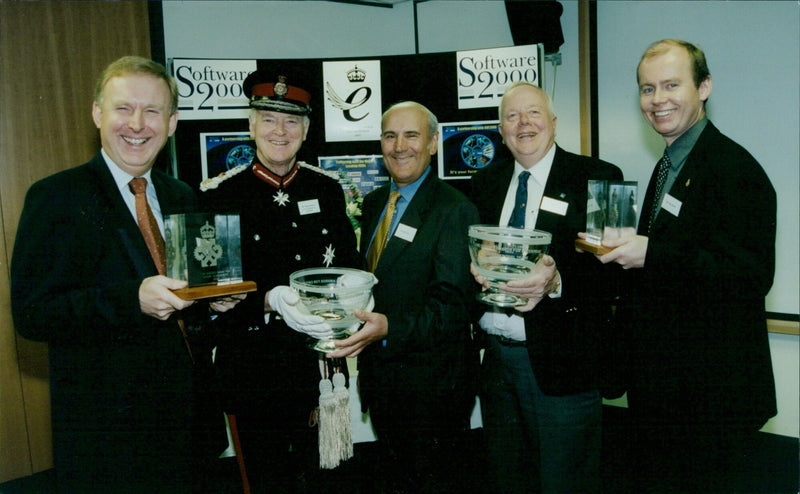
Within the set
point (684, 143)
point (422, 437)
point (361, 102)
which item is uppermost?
point (361, 102)

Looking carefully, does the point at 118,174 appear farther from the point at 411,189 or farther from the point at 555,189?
the point at 555,189

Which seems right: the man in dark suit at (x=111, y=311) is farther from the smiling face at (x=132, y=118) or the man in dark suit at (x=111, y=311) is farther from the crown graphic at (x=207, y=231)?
the crown graphic at (x=207, y=231)

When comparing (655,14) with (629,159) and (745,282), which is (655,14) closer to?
(629,159)

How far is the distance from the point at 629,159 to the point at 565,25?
139 centimetres

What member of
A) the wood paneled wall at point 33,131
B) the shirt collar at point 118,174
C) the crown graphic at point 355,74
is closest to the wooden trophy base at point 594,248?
the shirt collar at point 118,174

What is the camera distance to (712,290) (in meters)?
1.77

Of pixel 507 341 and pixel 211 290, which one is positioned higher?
pixel 211 290

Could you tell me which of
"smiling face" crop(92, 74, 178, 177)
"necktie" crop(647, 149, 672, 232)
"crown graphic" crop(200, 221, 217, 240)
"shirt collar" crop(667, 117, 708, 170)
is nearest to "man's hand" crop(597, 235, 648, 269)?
"necktie" crop(647, 149, 672, 232)

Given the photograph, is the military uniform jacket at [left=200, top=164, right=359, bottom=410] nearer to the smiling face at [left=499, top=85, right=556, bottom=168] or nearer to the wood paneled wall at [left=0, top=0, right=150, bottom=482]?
the smiling face at [left=499, top=85, right=556, bottom=168]

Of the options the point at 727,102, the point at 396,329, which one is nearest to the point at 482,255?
the point at 396,329

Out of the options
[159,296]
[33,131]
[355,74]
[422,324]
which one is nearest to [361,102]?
[355,74]

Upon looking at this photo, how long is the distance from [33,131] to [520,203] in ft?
11.2

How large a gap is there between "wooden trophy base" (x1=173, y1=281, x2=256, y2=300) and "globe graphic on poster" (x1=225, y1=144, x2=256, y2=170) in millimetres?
2680

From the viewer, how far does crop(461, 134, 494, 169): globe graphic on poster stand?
4.26 meters
